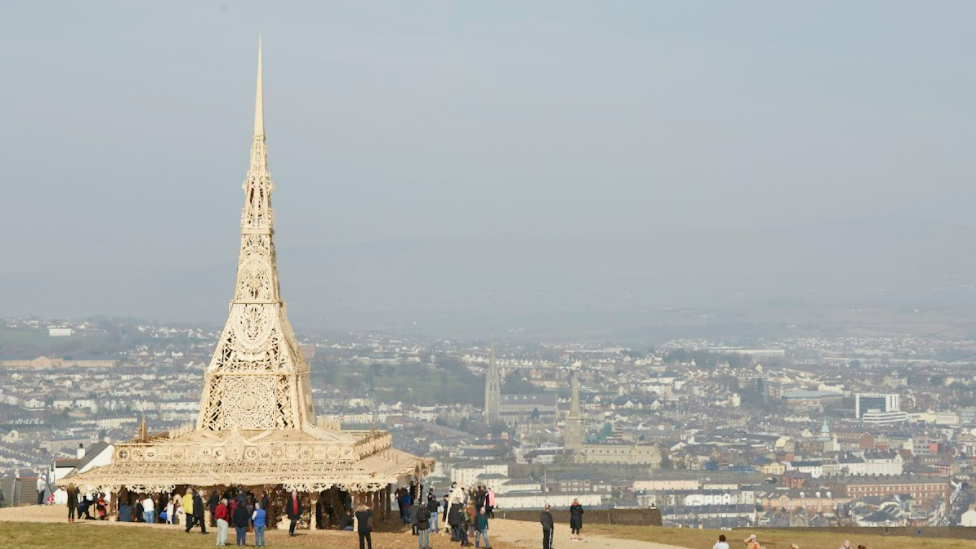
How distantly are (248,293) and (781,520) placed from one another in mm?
129861

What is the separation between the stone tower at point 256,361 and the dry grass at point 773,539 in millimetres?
A: 7687

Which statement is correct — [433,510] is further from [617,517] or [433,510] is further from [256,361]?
[617,517]

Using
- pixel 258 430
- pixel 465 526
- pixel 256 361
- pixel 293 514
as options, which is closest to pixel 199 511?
pixel 293 514

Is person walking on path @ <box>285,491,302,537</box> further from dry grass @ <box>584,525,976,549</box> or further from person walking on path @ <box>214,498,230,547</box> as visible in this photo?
dry grass @ <box>584,525,976,549</box>

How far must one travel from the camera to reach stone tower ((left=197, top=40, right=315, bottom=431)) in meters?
40.2

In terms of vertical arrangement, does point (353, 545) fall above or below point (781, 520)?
above

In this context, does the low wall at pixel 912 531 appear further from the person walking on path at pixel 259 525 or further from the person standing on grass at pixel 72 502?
the person standing on grass at pixel 72 502

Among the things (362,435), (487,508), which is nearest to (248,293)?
(362,435)

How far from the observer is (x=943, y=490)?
19138cm

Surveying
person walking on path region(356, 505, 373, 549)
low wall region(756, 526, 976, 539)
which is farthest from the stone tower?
low wall region(756, 526, 976, 539)

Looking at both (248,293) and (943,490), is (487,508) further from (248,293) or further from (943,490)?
(943,490)

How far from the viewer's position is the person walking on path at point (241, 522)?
29.8 metres

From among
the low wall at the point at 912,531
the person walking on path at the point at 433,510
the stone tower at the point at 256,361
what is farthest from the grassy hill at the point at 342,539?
the stone tower at the point at 256,361

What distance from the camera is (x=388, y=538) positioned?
33.4m
